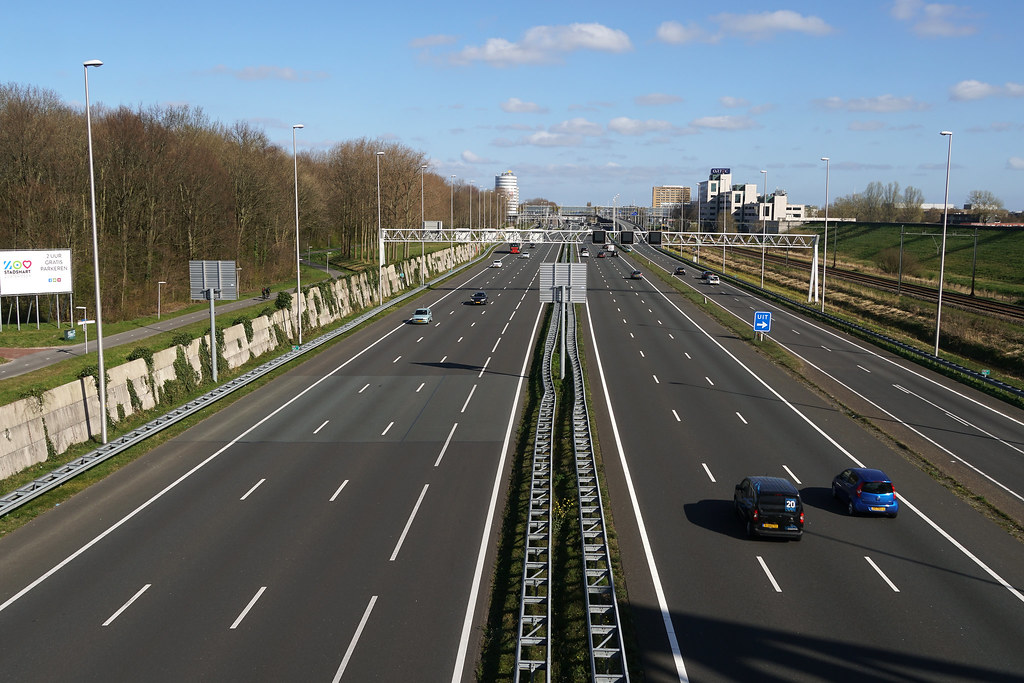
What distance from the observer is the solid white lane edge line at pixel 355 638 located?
14438mm

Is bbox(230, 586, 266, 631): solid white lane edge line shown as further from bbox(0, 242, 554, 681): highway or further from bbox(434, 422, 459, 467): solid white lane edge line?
bbox(434, 422, 459, 467): solid white lane edge line

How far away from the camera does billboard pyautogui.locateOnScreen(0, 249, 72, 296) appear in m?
45.1

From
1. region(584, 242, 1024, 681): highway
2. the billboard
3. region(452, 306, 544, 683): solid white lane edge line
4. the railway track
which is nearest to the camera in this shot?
region(452, 306, 544, 683): solid white lane edge line

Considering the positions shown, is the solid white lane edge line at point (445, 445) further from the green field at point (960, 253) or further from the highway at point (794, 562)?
the green field at point (960, 253)

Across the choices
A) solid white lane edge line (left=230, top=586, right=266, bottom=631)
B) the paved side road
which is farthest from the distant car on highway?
solid white lane edge line (left=230, top=586, right=266, bottom=631)

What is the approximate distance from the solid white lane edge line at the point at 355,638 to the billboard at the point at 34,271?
35908 mm

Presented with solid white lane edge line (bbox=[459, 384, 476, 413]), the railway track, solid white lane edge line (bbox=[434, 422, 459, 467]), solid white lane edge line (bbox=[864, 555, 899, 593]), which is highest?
the railway track

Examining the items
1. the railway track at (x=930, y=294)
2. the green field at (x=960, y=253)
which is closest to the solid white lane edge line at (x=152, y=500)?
the railway track at (x=930, y=294)

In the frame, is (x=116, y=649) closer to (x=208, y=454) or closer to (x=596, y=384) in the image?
(x=208, y=454)

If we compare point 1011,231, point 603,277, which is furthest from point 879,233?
point 603,277

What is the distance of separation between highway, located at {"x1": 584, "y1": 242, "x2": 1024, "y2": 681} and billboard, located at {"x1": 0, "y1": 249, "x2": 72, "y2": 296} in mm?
32602

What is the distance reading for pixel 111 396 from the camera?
31.8m

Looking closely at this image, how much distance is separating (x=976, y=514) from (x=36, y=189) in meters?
58.9

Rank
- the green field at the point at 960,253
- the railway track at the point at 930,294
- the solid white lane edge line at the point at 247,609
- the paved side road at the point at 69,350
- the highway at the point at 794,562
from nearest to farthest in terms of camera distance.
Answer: the highway at the point at 794,562, the solid white lane edge line at the point at 247,609, the paved side road at the point at 69,350, the railway track at the point at 930,294, the green field at the point at 960,253
